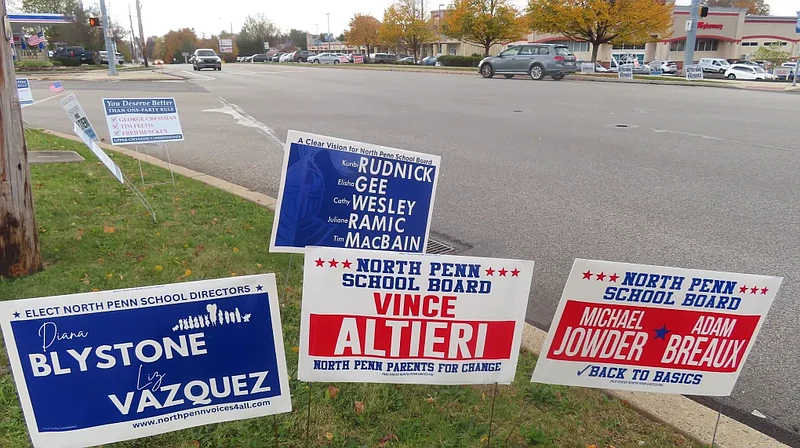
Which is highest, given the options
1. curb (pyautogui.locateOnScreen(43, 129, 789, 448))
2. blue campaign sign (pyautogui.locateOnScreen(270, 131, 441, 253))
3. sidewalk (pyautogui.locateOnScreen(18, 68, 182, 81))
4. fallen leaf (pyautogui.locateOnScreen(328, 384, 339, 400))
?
sidewalk (pyautogui.locateOnScreen(18, 68, 182, 81))

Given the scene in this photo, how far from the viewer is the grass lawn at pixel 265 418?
259 centimetres

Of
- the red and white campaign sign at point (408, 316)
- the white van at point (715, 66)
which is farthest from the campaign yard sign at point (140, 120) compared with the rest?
the white van at point (715, 66)

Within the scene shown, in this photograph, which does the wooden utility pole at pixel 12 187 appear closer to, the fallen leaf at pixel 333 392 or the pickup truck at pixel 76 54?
the fallen leaf at pixel 333 392

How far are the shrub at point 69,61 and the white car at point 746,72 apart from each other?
46.6 metres

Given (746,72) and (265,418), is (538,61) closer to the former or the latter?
(746,72)

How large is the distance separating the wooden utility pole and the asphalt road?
10.6 feet

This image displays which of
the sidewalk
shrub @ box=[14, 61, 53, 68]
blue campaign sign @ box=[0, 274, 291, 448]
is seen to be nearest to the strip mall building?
the sidewalk

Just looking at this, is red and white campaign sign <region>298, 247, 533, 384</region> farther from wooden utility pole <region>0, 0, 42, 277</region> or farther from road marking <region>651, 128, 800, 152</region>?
road marking <region>651, 128, 800, 152</region>

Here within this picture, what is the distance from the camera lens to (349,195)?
3305 mm

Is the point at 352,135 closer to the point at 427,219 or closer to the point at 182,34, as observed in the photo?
the point at 427,219

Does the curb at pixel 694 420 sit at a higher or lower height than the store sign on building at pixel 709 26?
lower

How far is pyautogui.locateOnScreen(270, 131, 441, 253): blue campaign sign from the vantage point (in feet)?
10.7

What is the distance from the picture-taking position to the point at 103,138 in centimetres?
1023

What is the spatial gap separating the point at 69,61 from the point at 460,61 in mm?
29682
